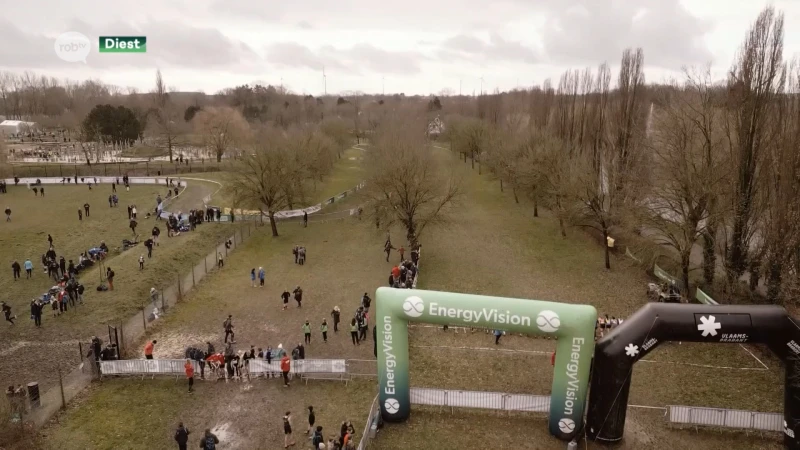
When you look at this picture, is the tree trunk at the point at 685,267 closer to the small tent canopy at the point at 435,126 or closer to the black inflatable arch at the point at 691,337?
the black inflatable arch at the point at 691,337

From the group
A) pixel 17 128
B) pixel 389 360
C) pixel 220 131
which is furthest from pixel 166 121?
pixel 389 360

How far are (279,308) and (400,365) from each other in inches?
401

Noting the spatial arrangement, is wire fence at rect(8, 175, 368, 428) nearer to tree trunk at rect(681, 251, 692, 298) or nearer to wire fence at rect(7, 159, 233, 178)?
tree trunk at rect(681, 251, 692, 298)

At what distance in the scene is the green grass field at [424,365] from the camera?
13.5 metres

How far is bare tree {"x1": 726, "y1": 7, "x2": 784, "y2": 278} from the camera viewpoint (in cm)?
1988

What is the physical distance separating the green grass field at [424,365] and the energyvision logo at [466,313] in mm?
3380

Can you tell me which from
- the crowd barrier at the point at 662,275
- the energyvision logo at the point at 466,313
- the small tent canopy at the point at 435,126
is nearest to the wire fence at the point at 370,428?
the energyvision logo at the point at 466,313

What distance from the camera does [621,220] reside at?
25.8 metres

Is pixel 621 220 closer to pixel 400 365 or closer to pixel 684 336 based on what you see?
pixel 684 336

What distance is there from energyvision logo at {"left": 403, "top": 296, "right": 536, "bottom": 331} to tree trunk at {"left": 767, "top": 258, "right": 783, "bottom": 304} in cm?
1174

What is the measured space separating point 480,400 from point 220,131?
64.0 meters

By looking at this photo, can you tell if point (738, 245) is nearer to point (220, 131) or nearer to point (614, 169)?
point (614, 169)

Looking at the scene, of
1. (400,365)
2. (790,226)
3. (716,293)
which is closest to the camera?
(400,365)

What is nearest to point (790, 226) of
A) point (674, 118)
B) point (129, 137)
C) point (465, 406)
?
point (674, 118)
